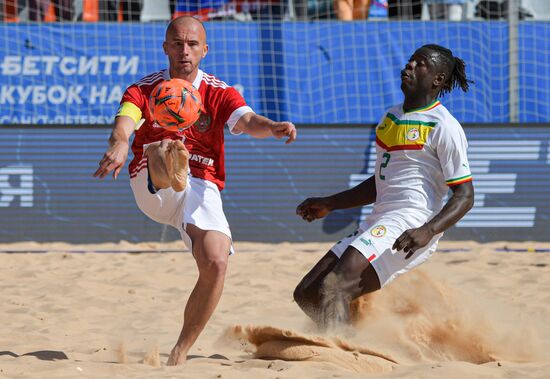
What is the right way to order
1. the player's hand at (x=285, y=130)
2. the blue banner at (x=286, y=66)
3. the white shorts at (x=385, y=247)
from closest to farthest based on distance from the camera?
the player's hand at (x=285, y=130) → the white shorts at (x=385, y=247) → the blue banner at (x=286, y=66)

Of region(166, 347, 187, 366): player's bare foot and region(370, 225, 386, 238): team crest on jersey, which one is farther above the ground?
region(370, 225, 386, 238): team crest on jersey

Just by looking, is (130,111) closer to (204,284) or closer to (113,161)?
(113,161)

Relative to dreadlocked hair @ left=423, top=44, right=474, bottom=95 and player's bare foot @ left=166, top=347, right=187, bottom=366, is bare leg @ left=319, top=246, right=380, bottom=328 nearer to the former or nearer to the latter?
player's bare foot @ left=166, top=347, right=187, bottom=366

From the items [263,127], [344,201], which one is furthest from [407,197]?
[263,127]

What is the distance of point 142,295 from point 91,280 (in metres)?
0.65

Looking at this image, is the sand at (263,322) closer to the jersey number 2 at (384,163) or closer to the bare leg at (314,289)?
the bare leg at (314,289)

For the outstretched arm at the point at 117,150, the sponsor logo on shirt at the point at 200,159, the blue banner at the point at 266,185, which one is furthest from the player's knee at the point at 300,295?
the blue banner at the point at 266,185

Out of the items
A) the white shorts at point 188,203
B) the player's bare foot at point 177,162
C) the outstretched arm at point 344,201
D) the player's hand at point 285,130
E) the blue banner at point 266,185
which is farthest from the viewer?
the blue banner at point 266,185

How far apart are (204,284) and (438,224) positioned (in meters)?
1.23

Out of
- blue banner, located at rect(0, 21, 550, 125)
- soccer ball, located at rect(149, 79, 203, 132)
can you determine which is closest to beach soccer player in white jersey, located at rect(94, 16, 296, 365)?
soccer ball, located at rect(149, 79, 203, 132)

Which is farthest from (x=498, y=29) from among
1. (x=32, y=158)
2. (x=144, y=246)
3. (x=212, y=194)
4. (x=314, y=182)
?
(x=212, y=194)

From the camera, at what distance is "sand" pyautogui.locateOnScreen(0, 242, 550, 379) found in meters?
4.23

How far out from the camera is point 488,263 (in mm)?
8117

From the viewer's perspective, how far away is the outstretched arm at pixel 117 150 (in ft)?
13.0
